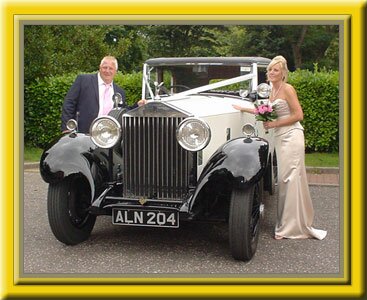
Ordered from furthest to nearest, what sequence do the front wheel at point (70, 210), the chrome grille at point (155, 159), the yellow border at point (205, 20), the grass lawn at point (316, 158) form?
the grass lawn at point (316, 158)
the front wheel at point (70, 210)
the chrome grille at point (155, 159)
the yellow border at point (205, 20)

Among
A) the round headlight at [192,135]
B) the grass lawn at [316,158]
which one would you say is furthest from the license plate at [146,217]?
the grass lawn at [316,158]

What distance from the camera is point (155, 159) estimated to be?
434cm

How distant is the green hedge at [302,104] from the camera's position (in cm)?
891

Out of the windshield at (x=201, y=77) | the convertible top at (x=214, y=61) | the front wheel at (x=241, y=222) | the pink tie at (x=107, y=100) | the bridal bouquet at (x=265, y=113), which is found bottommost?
the front wheel at (x=241, y=222)

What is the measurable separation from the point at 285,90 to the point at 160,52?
18.7 feet

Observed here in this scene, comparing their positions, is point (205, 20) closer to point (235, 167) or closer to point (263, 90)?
point (235, 167)

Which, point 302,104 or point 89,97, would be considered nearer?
point 89,97

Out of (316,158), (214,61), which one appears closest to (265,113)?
(214,61)

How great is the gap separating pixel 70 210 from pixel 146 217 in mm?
828

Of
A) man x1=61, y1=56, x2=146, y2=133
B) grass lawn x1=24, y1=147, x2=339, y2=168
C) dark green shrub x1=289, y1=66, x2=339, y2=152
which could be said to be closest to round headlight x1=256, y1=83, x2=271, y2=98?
man x1=61, y1=56, x2=146, y2=133

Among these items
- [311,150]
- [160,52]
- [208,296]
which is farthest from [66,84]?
[208,296]

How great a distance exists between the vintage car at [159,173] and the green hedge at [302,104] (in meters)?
4.39

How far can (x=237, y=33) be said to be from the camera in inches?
626

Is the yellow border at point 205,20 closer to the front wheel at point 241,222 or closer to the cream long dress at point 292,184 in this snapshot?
the front wheel at point 241,222
